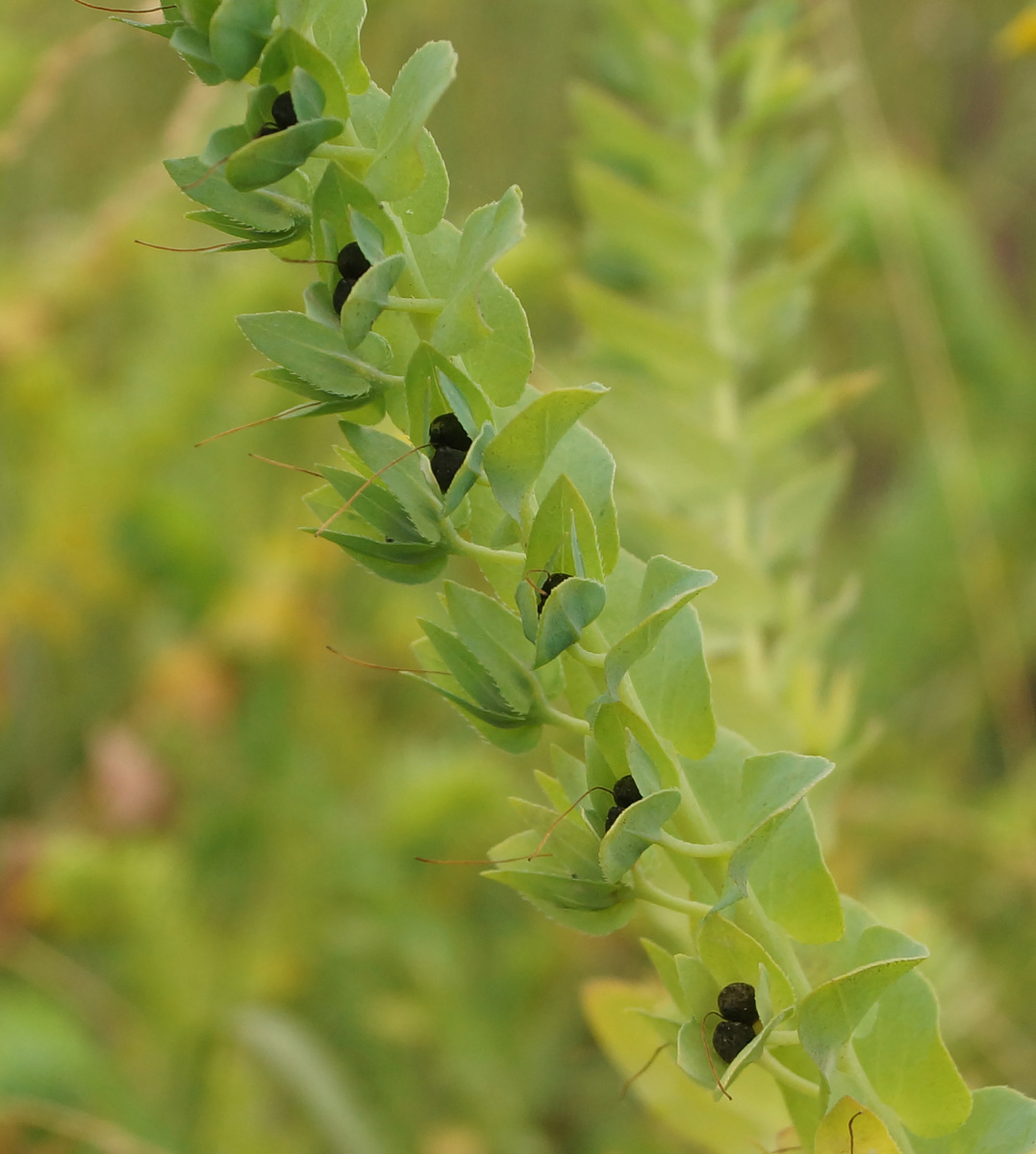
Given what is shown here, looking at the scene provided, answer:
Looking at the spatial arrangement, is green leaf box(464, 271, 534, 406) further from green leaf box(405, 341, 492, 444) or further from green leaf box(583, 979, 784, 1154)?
green leaf box(583, 979, 784, 1154)

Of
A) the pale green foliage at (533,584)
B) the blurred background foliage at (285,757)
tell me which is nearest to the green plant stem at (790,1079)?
the pale green foliage at (533,584)

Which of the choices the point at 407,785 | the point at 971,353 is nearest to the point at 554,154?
the point at 971,353

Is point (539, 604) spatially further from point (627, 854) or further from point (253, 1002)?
point (253, 1002)

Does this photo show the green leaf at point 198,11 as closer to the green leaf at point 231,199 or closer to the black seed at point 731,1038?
the green leaf at point 231,199

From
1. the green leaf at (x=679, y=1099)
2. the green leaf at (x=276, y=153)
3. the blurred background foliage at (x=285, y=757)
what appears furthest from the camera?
the blurred background foliage at (x=285, y=757)

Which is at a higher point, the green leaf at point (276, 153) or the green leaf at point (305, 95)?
the green leaf at point (305, 95)

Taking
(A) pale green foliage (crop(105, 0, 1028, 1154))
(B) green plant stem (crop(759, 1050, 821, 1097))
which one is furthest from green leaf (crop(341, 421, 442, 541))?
(B) green plant stem (crop(759, 1050, 821, 1097))

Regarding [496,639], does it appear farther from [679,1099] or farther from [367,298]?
[679,1099]
